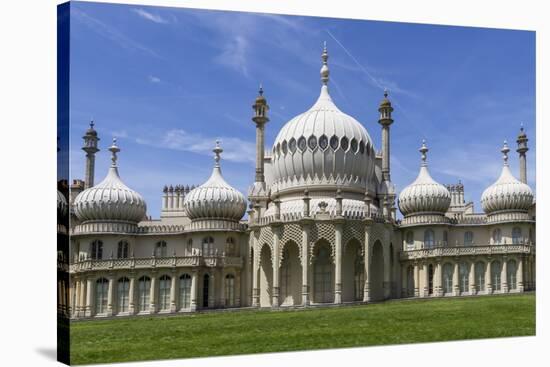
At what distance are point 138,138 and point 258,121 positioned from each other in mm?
9990

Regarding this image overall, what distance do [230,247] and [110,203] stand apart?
20.0 ft

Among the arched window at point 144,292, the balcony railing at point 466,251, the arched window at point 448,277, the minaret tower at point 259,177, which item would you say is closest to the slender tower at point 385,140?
the balcony railing at point 466,251

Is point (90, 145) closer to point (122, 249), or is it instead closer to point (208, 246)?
point (122, 249)

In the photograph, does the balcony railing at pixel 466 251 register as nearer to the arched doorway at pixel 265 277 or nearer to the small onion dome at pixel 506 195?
the small onion dome at pixel 506 195

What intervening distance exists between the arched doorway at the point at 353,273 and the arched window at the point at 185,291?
6.59 meters

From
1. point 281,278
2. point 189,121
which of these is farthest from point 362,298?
point 189,121

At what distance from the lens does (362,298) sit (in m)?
33.0

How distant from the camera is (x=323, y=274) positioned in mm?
34344

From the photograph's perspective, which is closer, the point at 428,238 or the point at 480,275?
the point at 480,275

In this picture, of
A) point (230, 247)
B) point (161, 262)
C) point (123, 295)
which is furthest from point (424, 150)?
point (123, 295)

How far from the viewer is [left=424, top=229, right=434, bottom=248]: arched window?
125 ft

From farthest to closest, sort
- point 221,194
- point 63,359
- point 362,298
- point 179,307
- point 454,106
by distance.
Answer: point 221,194 → point 362,298 → point 179,307 → point 454,106 → point 63,359

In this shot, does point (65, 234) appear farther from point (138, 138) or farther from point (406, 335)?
point (406, 335)

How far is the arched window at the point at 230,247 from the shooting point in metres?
35.9
